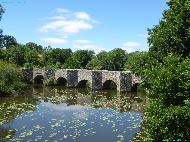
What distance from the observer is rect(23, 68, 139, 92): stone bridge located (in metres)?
46.8

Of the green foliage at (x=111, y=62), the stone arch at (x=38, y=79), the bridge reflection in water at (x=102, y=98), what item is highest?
the green foliage at (x=111, y=62)

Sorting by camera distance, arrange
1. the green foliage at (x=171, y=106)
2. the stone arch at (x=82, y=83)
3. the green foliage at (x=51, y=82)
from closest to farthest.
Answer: the green foliage at (x=171, y=106) < the stone arch at (x=82, y=83) < the green foliage at (x=51, y=82)

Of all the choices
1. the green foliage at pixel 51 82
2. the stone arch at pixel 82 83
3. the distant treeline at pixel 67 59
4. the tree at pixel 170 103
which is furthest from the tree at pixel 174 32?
the distant treeline at pixel 67 59

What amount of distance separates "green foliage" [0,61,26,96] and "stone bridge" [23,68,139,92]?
10356 mm

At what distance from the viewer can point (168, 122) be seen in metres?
15.8

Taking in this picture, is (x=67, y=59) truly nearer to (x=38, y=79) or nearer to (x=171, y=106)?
(x=38, y=79)

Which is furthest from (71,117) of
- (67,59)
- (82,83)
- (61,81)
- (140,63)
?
(67,59)

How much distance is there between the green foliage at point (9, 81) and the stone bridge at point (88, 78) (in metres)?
10.4

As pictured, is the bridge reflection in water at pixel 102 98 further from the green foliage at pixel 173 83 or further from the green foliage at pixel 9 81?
the green foliage at pixel 173 83

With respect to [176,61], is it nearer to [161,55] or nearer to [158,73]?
[158,73]

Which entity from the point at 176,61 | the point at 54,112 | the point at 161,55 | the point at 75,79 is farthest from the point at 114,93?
the point at 176,61

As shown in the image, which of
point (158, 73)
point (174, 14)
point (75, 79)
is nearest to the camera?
point (158, 73)

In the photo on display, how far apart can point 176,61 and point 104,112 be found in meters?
15.9

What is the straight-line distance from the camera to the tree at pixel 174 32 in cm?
2167
